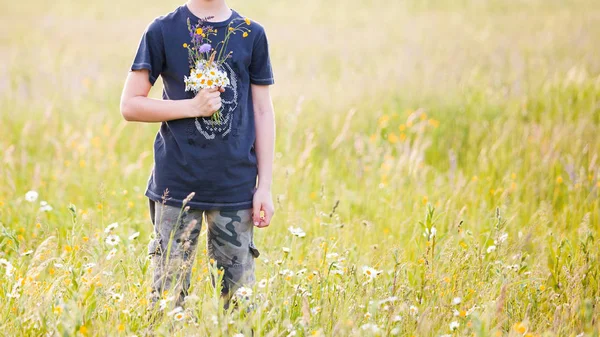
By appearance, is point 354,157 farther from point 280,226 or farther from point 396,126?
point 280,226

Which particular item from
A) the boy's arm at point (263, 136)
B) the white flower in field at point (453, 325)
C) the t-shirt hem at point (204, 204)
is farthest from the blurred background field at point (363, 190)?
the boy's arm at point (263, 136)

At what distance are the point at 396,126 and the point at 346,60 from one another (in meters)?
A: 3.32

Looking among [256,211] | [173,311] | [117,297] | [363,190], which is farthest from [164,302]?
[363,190]

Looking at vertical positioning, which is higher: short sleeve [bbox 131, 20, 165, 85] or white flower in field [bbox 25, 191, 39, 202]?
short sleeve [bbox 131, 20, 165, 85]

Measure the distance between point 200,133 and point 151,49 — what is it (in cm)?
37

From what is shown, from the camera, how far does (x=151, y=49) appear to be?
2.49m

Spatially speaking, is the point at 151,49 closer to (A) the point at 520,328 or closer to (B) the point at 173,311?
(B) the point at 173,311

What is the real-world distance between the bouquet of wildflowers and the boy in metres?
0.01

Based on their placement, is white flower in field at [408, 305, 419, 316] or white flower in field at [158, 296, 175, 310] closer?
white flower in field at [158, 296, 175, 310]

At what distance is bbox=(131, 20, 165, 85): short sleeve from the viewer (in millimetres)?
2477

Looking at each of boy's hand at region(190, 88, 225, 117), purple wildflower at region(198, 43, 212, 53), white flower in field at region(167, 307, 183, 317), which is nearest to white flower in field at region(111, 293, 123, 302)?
white flower in field at region(167, 307, 183, 317)

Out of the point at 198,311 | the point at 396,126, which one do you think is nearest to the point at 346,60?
the point at 396,126

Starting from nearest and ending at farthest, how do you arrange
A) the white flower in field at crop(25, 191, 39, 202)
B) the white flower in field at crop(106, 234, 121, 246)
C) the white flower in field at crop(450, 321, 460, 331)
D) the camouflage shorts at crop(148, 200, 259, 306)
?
the white flower in field at crop(450, 321, 460, 331) → the camouflage shorts at crop(148, 200, 259, 306) → the white flower in field at crop(106, 234, 121, 246) → the white flower in field at crop(25, 191, 39, 202)

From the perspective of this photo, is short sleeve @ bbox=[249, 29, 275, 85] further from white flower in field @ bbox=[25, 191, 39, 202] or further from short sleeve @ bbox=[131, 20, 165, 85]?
white flower in field @ bbox=[25, 191, 39, 202]
